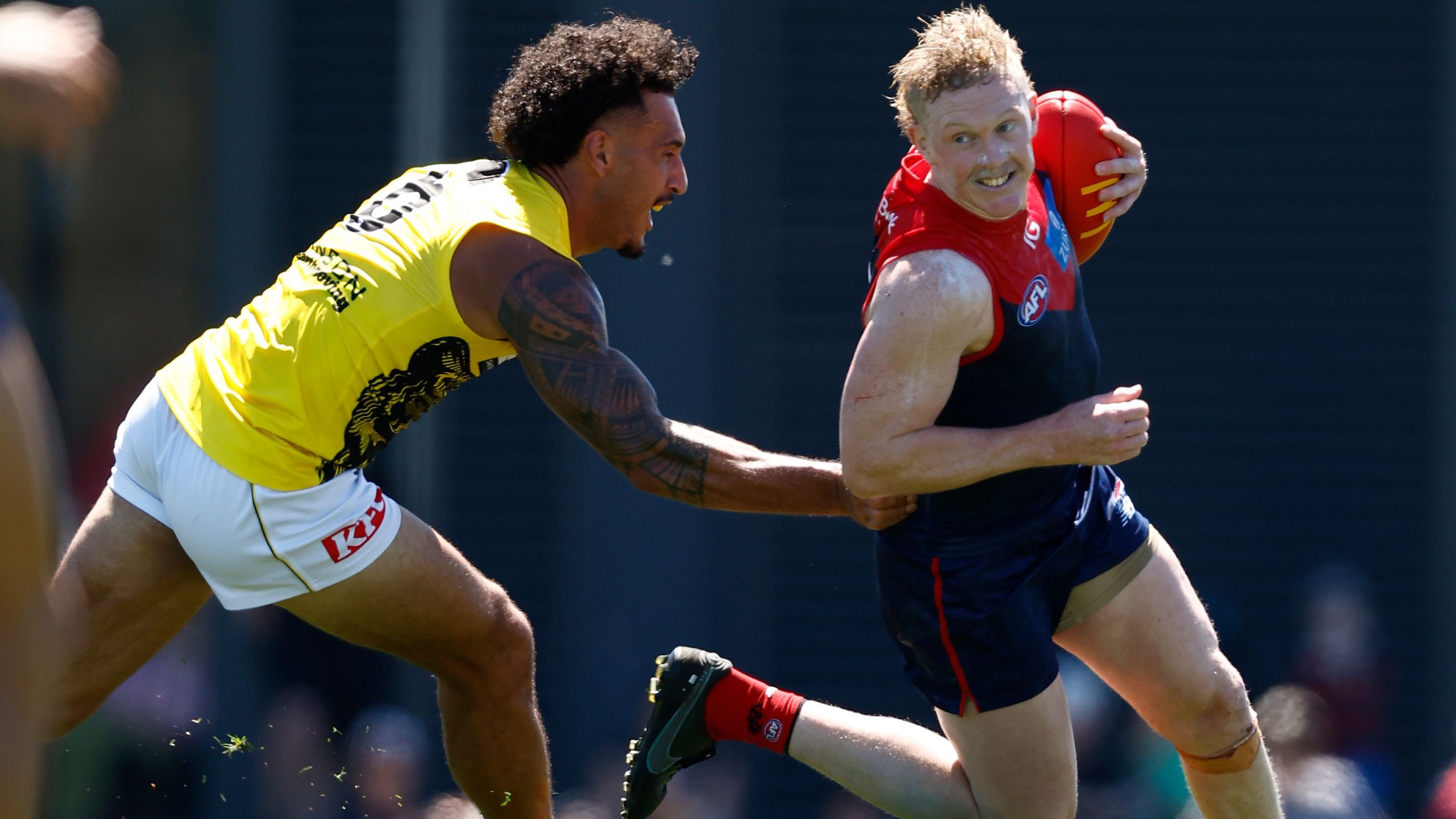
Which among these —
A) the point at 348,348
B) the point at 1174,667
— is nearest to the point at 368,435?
the point at 348,348

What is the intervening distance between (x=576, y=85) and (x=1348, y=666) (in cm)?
422

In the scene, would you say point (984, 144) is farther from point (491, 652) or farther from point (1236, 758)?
point (491, 652)

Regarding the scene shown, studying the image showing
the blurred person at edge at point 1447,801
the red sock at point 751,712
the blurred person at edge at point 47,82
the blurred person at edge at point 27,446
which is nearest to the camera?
the blurred person at edge at point 27,446

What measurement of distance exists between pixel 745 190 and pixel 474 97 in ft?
4.15

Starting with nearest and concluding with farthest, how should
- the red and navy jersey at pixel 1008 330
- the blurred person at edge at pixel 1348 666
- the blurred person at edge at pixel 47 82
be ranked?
the blurred person at edge at pixel 47 82 → the red and navy jersey at pixel 1008 330 → the blurred person at edge at pixel 1348 666

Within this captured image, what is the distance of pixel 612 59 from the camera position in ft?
12.3

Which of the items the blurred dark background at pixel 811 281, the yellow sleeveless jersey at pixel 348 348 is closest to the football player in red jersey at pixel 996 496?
the yellow sleeveless jersey at pixel 348 348

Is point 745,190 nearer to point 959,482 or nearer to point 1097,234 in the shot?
point 1097,234

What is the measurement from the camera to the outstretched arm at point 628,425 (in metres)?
3.40

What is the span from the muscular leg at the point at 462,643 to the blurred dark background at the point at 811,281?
3.27 metres

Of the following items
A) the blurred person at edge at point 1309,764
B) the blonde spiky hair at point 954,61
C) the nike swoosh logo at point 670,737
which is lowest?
the blurred person at edge at point 1309,764

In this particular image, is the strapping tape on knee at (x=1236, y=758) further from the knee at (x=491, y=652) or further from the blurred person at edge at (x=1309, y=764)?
the blurred person at edge at (x=1309, y=764)

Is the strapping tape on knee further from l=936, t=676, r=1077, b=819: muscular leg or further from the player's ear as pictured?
the player's ear

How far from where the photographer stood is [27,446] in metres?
1.81
